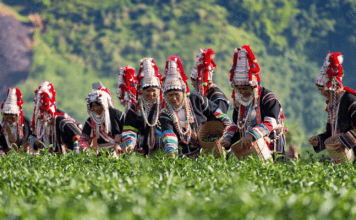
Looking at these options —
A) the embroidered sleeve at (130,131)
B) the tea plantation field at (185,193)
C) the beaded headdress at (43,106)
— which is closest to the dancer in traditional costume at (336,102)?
the tea plantation field at (185,193)

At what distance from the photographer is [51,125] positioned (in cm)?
1130

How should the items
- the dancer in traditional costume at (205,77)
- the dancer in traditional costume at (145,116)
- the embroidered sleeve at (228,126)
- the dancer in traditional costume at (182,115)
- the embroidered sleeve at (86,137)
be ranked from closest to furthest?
the embroidered sleeve at (228,126), the dancer in traditional costume at (182,115), the dancer in traditional costume at (145,116), the embroidered sleeve at (86,137), the dancer in traditional costume at (205,77)

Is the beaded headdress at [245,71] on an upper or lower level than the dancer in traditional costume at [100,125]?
upper

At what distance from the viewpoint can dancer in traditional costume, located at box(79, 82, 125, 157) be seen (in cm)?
962

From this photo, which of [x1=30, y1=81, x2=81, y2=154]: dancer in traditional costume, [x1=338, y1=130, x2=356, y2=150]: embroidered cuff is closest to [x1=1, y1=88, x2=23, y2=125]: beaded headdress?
[x1=30, y1=81, x2=81, y2=154]: dancer in traditional costume

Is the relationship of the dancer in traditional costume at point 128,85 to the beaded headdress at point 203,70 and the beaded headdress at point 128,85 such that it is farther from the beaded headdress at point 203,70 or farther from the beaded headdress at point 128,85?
the beaded headdress at point 203,70

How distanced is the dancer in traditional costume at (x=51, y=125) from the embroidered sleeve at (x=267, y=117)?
14.7 feet

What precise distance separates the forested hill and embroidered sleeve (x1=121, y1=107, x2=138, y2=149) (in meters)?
49.4

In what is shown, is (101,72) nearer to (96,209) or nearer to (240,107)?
(240,107)

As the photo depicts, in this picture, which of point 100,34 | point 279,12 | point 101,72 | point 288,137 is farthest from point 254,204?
point 279,12

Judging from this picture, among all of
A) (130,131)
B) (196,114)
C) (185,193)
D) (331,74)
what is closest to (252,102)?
(196,114)

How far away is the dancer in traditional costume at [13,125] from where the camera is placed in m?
12.5

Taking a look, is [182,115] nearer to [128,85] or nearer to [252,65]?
[252,65]

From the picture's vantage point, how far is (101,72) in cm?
6369
